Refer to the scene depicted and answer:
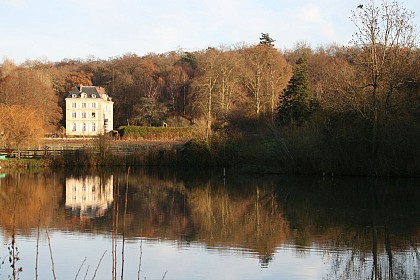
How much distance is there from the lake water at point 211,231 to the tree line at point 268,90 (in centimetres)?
493

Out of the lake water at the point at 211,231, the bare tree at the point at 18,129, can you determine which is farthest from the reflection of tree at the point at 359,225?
the bare tree at the point at 18,129

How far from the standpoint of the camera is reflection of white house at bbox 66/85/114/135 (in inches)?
2918

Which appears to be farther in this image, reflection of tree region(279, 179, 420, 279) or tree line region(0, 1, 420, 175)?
tree line region(0, 1, 420, 175)

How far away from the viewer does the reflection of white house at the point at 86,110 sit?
74125 millimetres

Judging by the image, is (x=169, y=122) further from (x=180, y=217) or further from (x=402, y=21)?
(x=180, y=217)

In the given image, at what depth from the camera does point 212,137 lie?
3981cm

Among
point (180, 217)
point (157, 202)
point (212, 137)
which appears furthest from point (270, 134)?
point (180, 217)

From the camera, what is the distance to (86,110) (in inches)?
2938

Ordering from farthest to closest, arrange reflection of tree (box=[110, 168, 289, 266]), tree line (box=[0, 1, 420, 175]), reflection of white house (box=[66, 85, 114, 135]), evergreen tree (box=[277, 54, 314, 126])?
reflection of white house (box=[66, 85, 114, 135]) → evergreen tree (box=[277, 54, 314, 126]) → tree line (box=[0, 1, 420, 175]) → reflection of tree (box=[110, 168, 289, 266])

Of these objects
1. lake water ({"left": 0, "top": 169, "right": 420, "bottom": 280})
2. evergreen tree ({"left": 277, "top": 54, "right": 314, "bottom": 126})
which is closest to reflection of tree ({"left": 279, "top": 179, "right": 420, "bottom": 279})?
lake water ({"left": 0, "top": 169, "right": 420, "bottom": 280})

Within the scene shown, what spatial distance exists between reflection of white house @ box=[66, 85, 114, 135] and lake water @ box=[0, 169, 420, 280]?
45.5 meters

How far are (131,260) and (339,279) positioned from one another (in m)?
4.38

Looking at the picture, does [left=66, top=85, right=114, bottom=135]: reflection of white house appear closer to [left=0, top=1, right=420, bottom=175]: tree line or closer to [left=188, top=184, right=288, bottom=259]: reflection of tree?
[left=0, top=1, right=420, bottom=175]: tree line

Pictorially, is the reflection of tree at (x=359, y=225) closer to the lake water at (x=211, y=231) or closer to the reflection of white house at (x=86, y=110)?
the lake water at (x=211, y=231)
